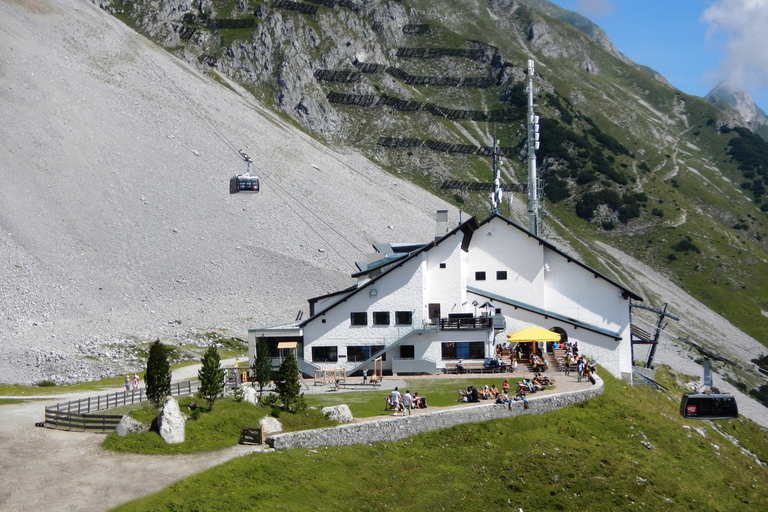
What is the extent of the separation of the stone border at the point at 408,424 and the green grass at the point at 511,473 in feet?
1.23

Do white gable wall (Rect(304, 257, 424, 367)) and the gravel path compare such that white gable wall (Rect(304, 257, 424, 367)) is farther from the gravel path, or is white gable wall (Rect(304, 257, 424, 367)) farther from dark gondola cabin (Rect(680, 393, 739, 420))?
the gravel path

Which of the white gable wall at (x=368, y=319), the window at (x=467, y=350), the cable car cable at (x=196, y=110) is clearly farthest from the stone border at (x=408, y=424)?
the cable car cable at (x=196, y=110)

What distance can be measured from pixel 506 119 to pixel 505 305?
492 ft

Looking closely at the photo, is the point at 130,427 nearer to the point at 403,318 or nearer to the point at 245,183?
the point at 403,318

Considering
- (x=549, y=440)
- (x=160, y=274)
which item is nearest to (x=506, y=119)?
(x=160, y=274)

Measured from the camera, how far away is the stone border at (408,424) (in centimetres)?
2977

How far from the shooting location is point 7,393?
48.2 m

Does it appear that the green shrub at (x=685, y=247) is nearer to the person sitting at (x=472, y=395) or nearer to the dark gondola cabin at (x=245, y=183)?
the dark gondola cabin at (x=245, y=183)

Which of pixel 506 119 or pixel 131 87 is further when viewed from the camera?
pixel 506 119

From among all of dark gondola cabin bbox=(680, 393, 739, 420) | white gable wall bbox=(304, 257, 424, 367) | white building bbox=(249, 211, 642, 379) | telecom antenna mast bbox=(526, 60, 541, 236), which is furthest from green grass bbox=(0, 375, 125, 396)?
dark gondola cabin bbox=(680, 393, 739, 420)

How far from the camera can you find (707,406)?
1293 inches

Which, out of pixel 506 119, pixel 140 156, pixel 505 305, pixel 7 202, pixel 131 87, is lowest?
pixel 505 305

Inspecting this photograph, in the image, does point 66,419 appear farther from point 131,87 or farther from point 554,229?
point 554,229

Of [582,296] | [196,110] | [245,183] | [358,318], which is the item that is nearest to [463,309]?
[358,318]
